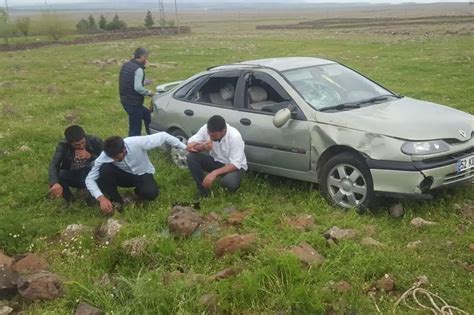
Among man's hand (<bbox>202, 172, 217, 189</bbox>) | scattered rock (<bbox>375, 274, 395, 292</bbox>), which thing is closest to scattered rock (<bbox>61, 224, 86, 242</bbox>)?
man's hand (<bbox>202, 172, 217, 189</bbox>)

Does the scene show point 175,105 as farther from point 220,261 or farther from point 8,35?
point 8,35

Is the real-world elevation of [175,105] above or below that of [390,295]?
above

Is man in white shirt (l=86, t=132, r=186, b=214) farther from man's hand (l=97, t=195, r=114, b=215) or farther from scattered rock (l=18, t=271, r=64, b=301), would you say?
scattered rock (l=18, t=271, r=64, b=301)

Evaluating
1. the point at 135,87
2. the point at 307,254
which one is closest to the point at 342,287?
the point at 307,254

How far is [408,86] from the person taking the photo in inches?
587

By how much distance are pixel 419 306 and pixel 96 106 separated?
1089 cm

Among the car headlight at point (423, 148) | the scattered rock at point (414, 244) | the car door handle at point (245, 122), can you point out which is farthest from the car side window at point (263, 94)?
the scattered rock at point (414, 244)

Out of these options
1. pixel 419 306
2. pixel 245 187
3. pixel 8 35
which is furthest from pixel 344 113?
pixel 8 35

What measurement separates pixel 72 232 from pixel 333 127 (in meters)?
3.00

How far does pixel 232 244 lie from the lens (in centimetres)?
503

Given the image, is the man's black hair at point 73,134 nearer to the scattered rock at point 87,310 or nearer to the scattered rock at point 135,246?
the scattered rock at point 135,246

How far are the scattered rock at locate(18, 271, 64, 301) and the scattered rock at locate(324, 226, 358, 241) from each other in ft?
8.03

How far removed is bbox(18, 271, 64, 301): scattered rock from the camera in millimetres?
4488

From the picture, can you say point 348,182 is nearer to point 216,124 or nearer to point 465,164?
point 465,164
